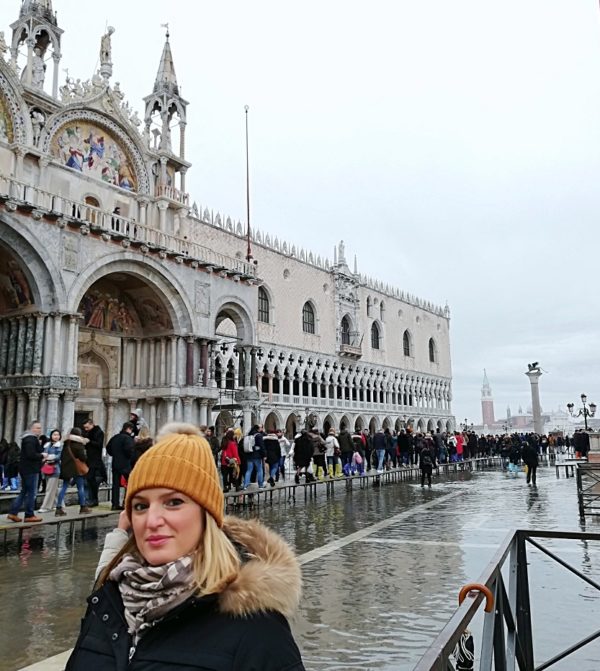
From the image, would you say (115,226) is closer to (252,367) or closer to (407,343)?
(252,367)

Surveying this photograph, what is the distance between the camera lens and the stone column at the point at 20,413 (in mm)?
14570

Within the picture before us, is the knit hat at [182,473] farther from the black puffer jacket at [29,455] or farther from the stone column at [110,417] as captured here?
the stone column at [110,417]

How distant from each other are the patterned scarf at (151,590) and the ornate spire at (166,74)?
2133 cm

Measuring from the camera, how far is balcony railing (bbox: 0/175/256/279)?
14.3 meters

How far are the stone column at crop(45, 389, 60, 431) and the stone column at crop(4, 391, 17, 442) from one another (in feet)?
3.44

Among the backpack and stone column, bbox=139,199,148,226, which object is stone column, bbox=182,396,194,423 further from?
stone column, bbox=139,199,148,226

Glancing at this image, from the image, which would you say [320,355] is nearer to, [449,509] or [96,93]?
[96,93]

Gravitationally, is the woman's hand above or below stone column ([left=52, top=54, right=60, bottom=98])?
below

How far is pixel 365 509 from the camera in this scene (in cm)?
1106

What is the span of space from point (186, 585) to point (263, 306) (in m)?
32.1

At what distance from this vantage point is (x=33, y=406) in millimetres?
14367

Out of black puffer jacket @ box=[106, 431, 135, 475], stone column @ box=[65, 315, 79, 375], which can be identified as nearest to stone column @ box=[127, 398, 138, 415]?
stone column @ box=[65, 315, 79, 375]

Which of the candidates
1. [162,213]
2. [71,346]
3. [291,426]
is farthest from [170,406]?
[291,426]

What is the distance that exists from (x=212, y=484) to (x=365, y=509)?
388 inches
